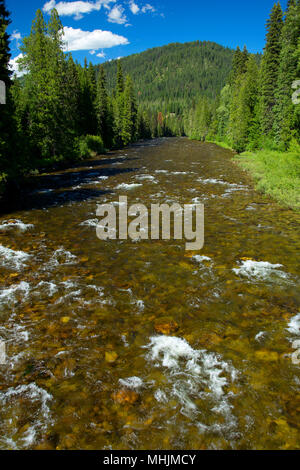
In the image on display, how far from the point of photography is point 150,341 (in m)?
5.77

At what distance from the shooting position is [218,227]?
12531 mm

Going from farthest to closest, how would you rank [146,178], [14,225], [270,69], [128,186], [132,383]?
[270,69] → [146,178] → [128,186] → [14,225] → [132,383]

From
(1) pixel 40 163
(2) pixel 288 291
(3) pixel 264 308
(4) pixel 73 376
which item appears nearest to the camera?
(4) pixel 73 376

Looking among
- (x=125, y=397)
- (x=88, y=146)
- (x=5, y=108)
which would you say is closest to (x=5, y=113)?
(x=5, y=108)

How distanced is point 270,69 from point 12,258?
43.2 m

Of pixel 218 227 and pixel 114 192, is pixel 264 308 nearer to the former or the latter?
pixel 218 227

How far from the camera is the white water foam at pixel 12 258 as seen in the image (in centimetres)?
905

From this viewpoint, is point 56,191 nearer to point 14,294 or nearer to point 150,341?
point 14,294

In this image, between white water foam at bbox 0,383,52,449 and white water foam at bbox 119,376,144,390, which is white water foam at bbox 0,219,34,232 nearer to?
white water foam at bbox 0,383,52,449

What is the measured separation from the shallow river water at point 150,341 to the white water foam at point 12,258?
4 cm

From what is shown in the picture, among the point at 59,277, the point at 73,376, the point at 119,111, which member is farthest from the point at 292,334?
the point at 119,111

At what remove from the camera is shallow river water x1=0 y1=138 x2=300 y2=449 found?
4070 mm

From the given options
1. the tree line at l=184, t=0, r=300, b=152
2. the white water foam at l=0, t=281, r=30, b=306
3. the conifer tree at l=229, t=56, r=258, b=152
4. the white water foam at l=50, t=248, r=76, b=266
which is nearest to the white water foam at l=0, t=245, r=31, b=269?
the white water foam at l=50, t=248, r=76, b=266
